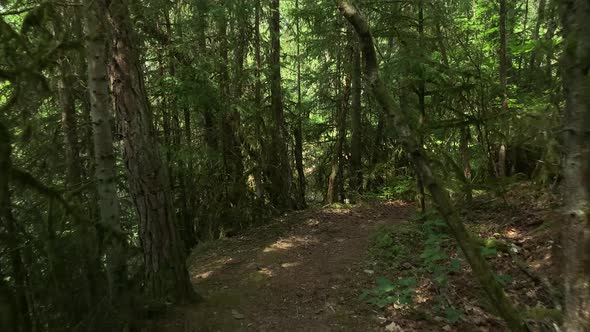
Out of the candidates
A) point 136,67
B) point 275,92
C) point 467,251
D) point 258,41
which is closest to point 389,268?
point 467,251

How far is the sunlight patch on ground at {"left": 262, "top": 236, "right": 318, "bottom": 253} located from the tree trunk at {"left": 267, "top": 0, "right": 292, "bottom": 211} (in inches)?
121

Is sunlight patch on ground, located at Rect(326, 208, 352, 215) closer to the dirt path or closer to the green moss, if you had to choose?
the dirt path

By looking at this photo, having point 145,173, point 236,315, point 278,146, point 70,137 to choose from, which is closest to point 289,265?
point 236,315

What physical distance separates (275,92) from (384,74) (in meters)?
3.98

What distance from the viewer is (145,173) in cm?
531

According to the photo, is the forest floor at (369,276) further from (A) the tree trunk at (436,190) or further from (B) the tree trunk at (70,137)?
(B) the tree trunk at (70,137)

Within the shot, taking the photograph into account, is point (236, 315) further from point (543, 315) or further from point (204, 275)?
point (543, 315)

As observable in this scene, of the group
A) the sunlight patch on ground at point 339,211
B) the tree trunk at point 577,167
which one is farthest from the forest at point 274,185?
the sunlight patch on ground at point 339,211

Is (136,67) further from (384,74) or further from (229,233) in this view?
(229,233)

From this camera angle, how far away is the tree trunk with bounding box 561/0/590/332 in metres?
2.67

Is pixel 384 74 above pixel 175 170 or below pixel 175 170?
above

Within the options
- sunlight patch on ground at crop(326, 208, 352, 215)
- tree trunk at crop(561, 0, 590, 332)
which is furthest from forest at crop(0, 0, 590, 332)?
sunlight patch on ground at crop(326, 208, 352, 215)

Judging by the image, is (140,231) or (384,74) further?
(384,74)

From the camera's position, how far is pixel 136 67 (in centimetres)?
524
